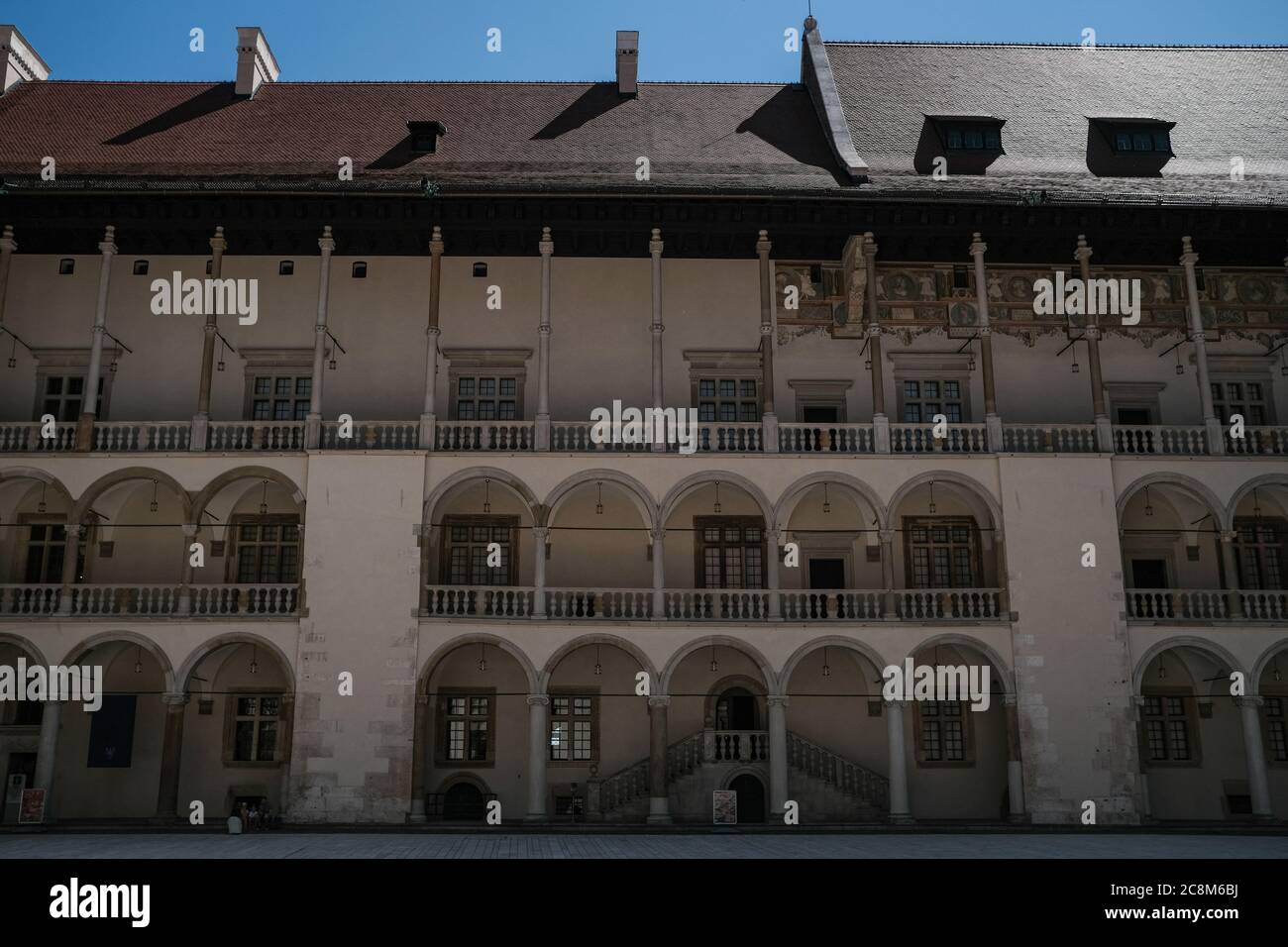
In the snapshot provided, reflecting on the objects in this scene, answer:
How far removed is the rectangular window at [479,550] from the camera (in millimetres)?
23969

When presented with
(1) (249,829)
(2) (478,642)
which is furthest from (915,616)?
(1) (249,829)

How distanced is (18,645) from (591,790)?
36.6 ft

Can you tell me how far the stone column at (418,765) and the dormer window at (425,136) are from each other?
1207 centimetres

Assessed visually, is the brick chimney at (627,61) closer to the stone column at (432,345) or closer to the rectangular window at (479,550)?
the stone column at (432,345)

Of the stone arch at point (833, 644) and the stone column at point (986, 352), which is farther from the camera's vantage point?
the stone column at point (986, 352)

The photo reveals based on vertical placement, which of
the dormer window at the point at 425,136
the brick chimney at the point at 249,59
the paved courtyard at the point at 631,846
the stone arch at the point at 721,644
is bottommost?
the paved courtyard at the point at 631,846

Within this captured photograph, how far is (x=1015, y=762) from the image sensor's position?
21.5m

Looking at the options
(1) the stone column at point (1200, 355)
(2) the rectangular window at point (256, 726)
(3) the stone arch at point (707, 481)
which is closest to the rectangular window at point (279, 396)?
(2) the rectangular window at point (256, 726)

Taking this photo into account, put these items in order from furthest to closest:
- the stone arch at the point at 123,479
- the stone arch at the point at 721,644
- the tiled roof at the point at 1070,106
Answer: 1. the tiled roof at the point at 1070,106
2. the stone arch at the point at 123,479
3. the stone arch at the point at 721,644

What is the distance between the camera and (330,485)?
22172mm

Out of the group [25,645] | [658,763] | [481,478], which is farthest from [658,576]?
[25,645]
